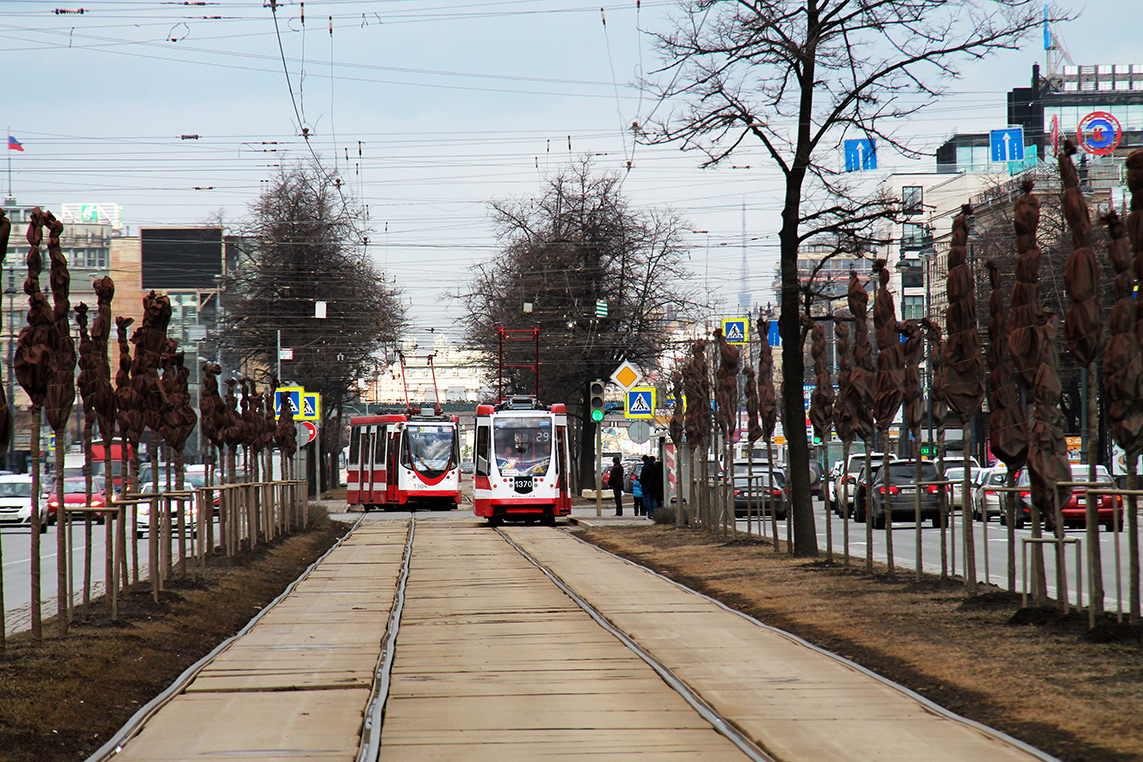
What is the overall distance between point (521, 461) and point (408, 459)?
10.3 meters

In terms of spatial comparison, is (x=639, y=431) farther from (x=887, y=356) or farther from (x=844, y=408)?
(x=887, y=356)

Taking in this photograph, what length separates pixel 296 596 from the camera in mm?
17750

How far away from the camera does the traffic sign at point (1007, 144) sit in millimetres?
66688

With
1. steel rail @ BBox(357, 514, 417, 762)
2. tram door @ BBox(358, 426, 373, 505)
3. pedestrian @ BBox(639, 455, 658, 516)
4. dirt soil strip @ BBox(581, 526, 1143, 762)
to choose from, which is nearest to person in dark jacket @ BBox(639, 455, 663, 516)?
pedestrian @ BBox(639, 455, 658, 516)

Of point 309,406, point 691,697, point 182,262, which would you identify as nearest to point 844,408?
point 309,406

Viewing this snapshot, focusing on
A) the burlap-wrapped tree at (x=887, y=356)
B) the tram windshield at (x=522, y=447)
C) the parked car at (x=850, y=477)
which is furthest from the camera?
the parked car at (x=850, y=477)

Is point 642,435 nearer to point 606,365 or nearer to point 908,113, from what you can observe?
point 606,365

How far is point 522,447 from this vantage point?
38.6m

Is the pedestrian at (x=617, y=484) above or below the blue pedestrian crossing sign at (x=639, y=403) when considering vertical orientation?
below

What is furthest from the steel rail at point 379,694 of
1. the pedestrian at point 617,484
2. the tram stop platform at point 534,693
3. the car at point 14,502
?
the car at point 14,502

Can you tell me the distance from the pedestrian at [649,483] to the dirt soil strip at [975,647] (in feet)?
65.9

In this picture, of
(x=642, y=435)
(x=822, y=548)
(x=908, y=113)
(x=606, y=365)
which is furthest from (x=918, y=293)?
(x=908, y=113)

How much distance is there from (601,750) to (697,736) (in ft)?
2.25

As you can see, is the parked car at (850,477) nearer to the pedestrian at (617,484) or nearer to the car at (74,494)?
the pedestrian at (617,484)
